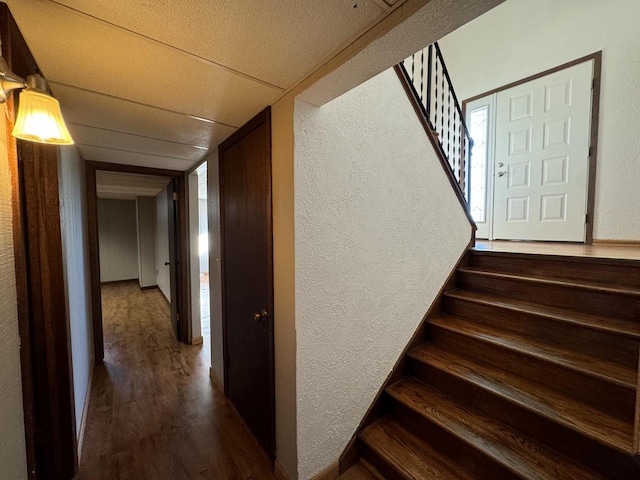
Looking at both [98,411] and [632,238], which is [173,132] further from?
[632,238]

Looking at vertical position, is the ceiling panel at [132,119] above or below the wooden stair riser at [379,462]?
above

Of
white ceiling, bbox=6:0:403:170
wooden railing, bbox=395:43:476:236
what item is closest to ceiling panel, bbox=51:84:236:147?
white ceiling, bbox=6:0:403:170

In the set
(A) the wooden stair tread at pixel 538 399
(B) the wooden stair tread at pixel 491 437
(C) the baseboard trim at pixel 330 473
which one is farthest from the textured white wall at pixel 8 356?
(A) the wooden stair tread at pixel 538 399

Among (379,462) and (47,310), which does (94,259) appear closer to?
(47,310)

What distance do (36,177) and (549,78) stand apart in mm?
4837

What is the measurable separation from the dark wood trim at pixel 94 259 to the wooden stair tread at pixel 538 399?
9.88 ft

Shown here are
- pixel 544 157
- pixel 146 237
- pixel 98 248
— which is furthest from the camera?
pixel 146 237

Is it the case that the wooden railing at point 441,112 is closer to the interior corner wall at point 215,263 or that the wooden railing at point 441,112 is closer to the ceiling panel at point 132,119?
the ceiling panel at point 132,119

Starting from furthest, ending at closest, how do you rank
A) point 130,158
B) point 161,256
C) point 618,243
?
point 161,256
point 618,243
point 130,158

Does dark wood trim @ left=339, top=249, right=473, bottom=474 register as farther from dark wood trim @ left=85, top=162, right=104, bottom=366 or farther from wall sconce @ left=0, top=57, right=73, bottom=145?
dark wood trim @ left=85, top=162, right=104, bottom=366

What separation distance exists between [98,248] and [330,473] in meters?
2.81

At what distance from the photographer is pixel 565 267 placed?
1.93 meters

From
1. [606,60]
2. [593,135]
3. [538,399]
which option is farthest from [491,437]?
[606,60]

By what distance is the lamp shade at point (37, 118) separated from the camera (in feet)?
2.41
